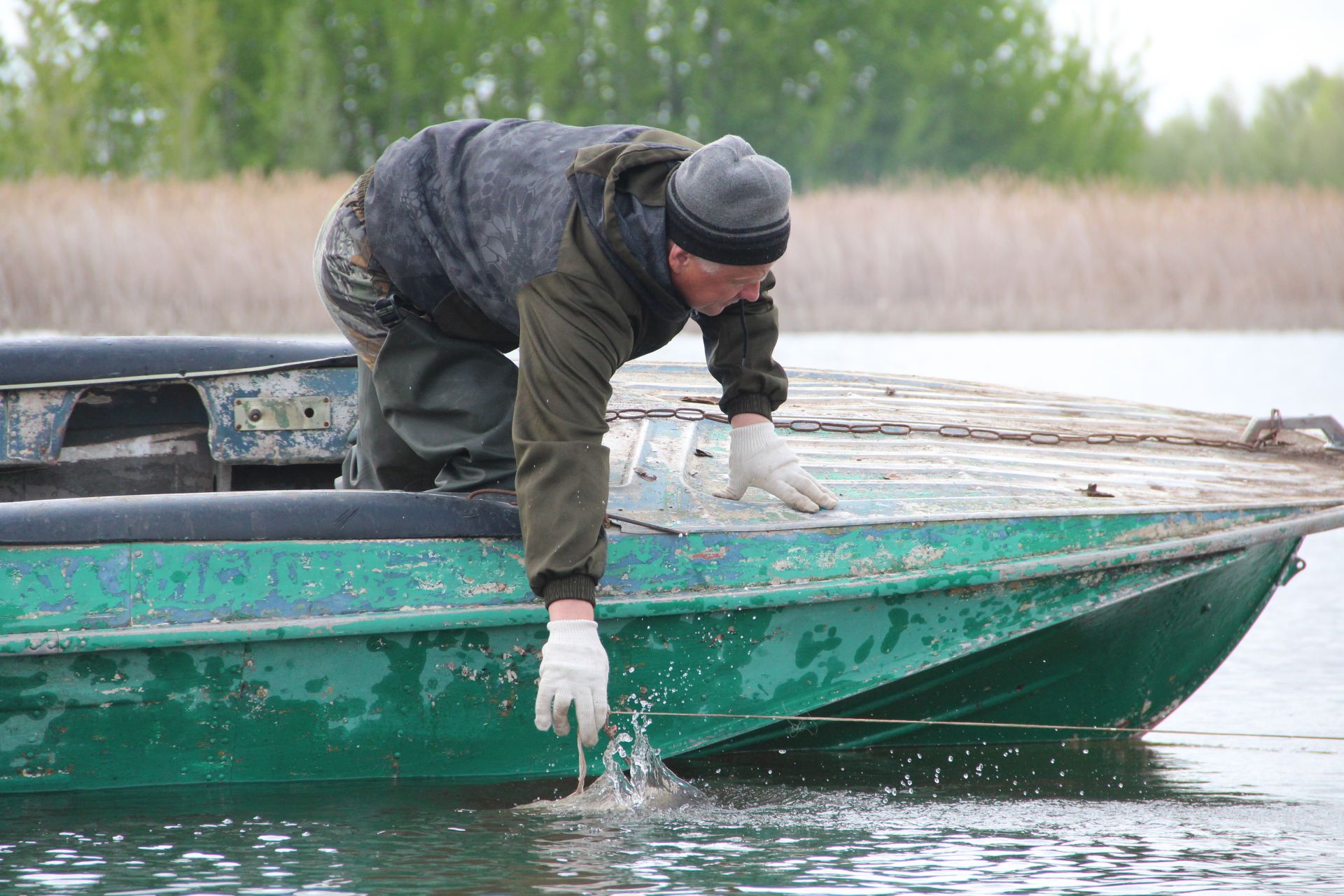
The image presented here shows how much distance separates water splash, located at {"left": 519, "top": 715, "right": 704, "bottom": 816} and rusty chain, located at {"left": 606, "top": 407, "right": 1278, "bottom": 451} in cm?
89

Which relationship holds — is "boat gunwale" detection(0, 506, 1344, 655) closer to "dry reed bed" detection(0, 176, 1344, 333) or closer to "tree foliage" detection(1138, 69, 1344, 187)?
"dry reed bed" detection(0, 176, 1344, 333)

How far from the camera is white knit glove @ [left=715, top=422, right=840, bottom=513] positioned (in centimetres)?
388

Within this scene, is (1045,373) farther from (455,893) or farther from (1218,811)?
(455,893)

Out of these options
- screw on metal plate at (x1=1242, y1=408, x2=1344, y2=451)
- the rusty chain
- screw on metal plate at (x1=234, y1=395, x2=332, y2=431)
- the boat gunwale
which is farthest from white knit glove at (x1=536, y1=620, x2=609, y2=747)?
screw on metal plate at (x1=1242, y1=408, x2=1344, y2=451)

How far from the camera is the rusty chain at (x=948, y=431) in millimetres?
4398

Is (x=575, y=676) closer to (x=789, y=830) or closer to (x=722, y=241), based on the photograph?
(x=789, y=830)

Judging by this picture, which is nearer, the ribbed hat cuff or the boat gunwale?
the ribbed hat cuff

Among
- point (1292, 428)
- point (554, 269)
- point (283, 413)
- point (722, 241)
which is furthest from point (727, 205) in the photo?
point (1292, 428)

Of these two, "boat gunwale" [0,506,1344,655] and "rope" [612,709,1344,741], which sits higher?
"boat gunwale" [0,506,1344,655]

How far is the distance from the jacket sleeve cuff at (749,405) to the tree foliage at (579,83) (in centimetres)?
2450

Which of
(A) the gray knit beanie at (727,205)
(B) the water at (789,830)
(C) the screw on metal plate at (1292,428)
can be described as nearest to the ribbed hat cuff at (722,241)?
(A) the gray knit beanie at (727,205)

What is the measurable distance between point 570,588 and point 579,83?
95.2 feet

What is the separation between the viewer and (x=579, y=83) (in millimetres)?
31344

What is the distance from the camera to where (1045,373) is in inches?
492
